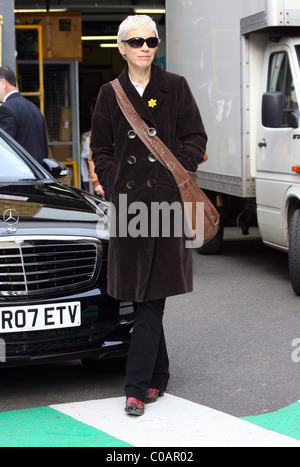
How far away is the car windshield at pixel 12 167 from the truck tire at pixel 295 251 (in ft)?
8.83

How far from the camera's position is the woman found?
443cm

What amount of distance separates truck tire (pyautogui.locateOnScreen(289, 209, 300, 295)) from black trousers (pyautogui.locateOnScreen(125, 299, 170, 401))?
128 inches

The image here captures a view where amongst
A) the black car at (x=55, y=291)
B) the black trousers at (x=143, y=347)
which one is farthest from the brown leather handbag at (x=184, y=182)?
the black car at (x=55, y=291)

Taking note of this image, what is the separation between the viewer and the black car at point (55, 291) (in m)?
4.53

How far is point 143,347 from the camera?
4469 mm

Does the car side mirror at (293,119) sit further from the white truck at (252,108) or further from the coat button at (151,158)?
the coat button at (151,158)

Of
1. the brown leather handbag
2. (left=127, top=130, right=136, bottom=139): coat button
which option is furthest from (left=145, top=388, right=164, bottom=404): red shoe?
(left=127, top=130, right=136, bottom=139): coat button

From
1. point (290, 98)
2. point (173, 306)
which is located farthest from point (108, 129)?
point (290, 98)

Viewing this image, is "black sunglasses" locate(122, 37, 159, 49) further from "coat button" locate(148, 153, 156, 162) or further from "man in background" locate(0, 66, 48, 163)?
"man in background" locate(0, 66, 48, 163)

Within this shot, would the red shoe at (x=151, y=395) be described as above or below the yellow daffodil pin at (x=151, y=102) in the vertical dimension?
below

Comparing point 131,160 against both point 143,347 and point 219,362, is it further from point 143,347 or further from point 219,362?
point 219,362

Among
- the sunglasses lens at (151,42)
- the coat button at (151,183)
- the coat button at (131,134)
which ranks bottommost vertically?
the coat button at (151,183)

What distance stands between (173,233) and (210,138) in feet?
17.1

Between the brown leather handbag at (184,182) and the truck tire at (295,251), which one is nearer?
the brown leather handbag at (184,182)
